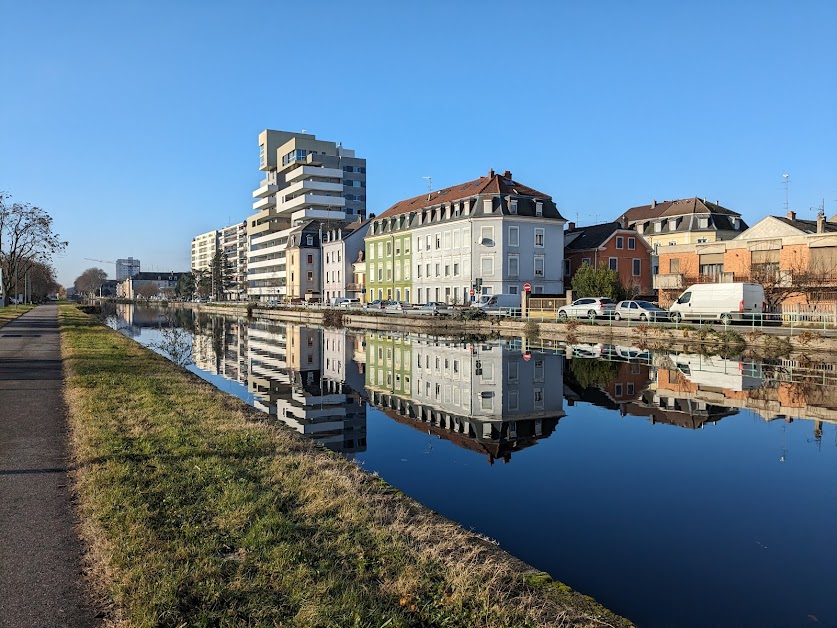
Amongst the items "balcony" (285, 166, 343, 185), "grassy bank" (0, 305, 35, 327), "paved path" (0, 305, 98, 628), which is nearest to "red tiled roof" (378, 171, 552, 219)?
"balcony" (285, 166, 343, 185)

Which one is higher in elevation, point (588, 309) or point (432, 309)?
point (588, 309)

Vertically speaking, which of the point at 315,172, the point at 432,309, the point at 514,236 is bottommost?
the point at 432,309

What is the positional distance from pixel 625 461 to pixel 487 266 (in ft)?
156

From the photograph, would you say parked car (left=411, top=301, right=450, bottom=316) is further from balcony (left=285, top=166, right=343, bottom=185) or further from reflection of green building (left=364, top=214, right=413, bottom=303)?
balcony (left=285, top=166, right=343, bottom=185)

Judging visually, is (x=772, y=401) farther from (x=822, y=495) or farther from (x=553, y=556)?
(x=553, y=556)

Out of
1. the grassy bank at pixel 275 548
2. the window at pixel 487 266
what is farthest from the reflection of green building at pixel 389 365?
the window at pixel 487 266

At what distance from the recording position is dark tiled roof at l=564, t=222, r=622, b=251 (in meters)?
61.0

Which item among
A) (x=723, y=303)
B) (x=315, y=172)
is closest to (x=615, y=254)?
(x=723, y=303)

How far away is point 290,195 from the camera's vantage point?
106 m

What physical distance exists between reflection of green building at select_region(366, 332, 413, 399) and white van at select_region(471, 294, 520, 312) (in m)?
11.7

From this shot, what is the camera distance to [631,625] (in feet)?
16.5

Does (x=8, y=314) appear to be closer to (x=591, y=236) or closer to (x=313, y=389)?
(x=313, y=389)

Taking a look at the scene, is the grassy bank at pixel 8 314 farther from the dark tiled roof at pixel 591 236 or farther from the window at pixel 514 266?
the dark tiled roof at pixel 591 236

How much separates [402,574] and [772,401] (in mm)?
16337
